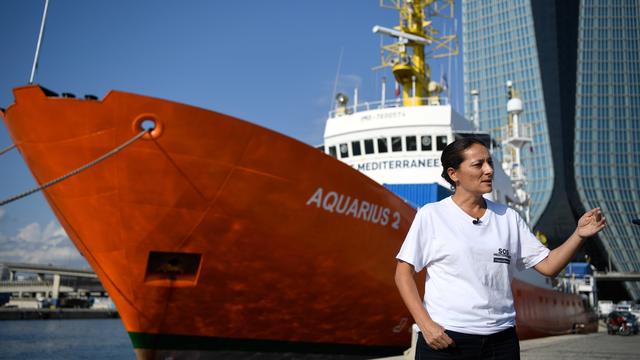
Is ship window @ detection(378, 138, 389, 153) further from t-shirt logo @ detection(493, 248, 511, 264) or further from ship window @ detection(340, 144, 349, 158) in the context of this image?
t-shirt logo @ detection(493, 248, 511, 264)

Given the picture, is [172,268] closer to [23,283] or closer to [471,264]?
[471,264]

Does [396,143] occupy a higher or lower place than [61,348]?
higher

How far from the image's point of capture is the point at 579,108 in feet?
258

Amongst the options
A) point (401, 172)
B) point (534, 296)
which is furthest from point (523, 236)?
point (534, 296)

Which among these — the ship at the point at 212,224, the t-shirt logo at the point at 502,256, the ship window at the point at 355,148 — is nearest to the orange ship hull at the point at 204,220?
the ship at the point at 212,224

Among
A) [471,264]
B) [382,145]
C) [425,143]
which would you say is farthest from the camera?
[382,145]

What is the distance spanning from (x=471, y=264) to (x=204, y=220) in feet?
19.4

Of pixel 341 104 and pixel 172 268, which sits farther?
pixel 341 104

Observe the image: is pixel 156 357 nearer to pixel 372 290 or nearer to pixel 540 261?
pixel 372 290

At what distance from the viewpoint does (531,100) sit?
8094 cm

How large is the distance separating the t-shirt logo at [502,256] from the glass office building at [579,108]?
253 ft

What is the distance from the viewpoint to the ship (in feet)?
25.1

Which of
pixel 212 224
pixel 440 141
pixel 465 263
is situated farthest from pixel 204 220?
pixel 440 141

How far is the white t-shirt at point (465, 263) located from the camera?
256 centimetres
